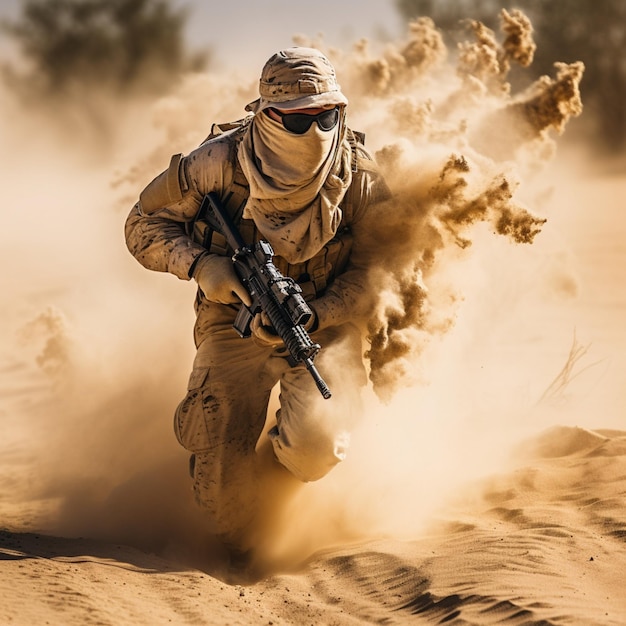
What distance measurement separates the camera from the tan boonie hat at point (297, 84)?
477 cm

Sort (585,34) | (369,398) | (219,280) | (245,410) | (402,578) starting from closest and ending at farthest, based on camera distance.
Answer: (402,578) → (219,280) → (245,410) → (369,398) → (585,34)

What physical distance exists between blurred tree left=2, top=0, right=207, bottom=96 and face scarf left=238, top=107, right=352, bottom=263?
58.6 feet

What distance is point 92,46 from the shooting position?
74.1ft

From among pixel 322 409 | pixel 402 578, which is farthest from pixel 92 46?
pixel 402 578

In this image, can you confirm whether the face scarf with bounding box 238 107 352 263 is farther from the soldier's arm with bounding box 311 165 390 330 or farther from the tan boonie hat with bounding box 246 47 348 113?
the soldier's arm with bounding box 311 165 390 330

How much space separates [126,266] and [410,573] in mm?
6469

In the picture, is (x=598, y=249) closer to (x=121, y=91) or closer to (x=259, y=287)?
(x=259, y=287)

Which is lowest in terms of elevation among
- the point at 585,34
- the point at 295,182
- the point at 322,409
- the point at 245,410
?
the point at 322,409

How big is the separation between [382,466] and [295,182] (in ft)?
6.11

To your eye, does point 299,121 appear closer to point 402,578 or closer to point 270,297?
point 270,297

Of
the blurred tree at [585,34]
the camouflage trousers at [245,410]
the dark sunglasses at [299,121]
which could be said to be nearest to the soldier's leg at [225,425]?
the camouflage trousers at [245,410]

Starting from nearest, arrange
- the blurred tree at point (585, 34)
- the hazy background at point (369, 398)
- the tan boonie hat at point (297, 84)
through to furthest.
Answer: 1. the tan boonie hat at point (297, 84)
2. the hazy background at point (369, 398)
3. the blurred tree at point (585, 34)

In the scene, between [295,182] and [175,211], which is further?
[175,211]

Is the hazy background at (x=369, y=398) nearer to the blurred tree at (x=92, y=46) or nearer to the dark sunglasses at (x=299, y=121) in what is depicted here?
the dark sunglasses at (x=299, y=121)
